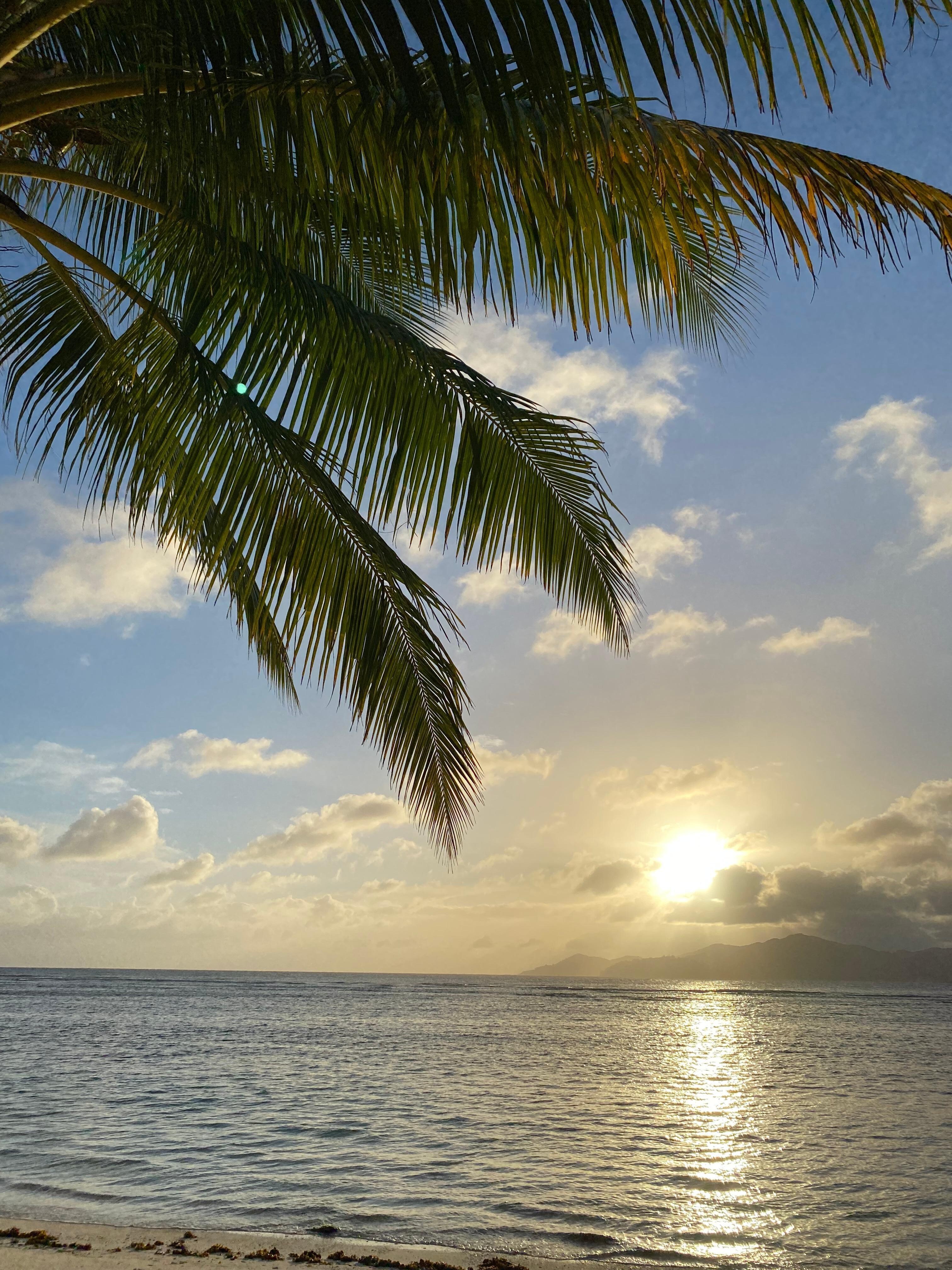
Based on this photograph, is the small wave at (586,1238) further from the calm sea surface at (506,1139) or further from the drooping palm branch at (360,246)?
the drooping palm branch at (360,246)

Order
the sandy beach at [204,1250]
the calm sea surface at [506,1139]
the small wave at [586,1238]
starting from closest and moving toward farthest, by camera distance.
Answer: the sandy beach at [204,1250]
the small wave at [586,1238]
the calm sea surface at [506,1139]

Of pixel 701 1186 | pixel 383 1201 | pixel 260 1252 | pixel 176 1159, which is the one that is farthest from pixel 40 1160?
pixel 701 1186

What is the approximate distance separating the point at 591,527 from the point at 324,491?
1328mm

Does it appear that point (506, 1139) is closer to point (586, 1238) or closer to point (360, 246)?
point (586, 1238)

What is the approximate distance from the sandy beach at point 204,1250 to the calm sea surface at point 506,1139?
332 mm

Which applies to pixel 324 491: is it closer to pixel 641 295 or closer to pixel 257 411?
pixel 257 411

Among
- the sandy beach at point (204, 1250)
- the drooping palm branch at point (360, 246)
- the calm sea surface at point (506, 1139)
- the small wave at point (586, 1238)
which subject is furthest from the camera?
the calm sea surface at point (506, 1139)

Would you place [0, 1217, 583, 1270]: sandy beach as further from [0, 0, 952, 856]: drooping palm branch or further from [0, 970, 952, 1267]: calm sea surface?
[0, 0, 952, 856]: drooping palm branch

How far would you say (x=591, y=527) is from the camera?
4.20m

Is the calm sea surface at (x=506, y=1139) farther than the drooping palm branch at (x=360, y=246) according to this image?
Yes

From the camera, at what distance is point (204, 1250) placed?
6.14m

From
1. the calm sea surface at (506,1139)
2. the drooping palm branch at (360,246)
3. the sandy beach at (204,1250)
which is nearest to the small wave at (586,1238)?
the calm sea surface at (506,1139)

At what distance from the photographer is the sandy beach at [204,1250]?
570 cm

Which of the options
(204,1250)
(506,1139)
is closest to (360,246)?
(204,1250)
